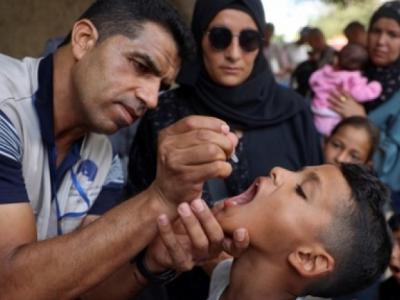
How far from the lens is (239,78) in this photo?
262cm

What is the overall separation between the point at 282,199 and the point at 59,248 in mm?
757

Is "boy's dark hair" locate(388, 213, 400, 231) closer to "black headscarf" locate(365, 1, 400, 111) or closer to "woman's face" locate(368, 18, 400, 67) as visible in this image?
"black headscarf" locate(365, 1, 400, 111)

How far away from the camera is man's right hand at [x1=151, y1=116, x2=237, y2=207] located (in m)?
1.39

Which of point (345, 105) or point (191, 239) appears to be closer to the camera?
point (191, 239)

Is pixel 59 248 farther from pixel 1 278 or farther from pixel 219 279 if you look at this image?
pixel 219 279

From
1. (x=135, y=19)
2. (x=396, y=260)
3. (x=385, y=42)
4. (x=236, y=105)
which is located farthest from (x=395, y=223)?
(x=135, y=19)

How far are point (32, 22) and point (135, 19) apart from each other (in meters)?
2.67

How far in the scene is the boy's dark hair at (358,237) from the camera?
182 centimetres

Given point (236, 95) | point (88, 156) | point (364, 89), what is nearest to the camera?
point (88, 156)

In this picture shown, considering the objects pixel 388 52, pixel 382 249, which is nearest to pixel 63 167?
pixel 382 249

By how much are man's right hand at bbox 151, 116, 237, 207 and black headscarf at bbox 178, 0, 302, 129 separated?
1.19m

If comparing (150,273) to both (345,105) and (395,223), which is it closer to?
(395,223)

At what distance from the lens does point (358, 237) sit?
1827mm

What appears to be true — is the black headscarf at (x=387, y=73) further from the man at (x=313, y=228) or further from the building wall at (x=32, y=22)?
the man at (x=313, y=228)
